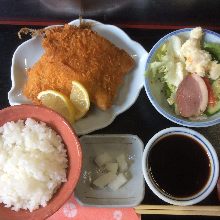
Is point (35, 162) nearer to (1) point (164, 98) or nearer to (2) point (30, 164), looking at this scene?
(2) point (30, 164)

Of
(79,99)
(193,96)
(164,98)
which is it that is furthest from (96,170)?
(193,96)

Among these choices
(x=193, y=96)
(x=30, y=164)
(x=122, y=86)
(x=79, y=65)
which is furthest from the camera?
(x=122, y=86)

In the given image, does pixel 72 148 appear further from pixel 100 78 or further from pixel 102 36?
pixel 102 36

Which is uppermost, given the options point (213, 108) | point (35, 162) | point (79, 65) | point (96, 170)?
point (79, 65)

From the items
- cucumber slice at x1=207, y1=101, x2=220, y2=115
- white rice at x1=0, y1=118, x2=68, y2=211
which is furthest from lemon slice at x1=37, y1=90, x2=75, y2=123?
cucumber slice at x1=207, y1=101, x2=220, y2=115

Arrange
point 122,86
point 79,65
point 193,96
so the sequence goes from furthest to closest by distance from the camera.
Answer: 1. point 122,86
2. point 79,65
3. point 193,96

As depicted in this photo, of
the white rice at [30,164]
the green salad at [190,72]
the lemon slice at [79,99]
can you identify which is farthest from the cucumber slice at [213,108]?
the white rice at [30,164]

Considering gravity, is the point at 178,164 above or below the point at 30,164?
below
